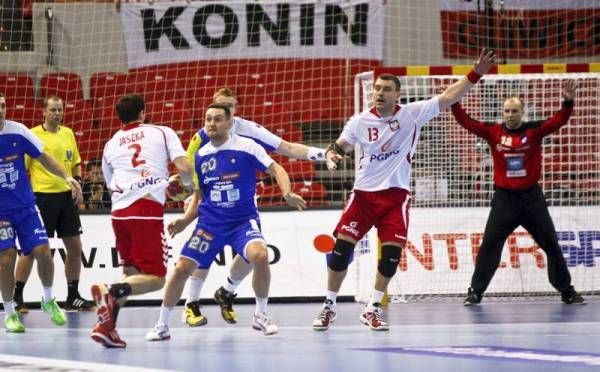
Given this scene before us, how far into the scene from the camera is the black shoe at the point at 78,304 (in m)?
12.6

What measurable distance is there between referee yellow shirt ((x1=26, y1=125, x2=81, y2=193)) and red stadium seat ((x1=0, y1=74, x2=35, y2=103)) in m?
4.73

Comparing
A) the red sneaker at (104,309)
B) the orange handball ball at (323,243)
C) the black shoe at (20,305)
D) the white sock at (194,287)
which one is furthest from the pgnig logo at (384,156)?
the black shoe at (20,305)

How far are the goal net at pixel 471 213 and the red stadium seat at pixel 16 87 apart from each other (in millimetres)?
5981

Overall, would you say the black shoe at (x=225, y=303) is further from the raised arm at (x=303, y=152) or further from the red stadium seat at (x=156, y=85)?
the red stadium seat at (x=156, y=85)

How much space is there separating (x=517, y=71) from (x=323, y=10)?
5806mm

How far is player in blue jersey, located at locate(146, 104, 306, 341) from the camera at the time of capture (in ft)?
30.4

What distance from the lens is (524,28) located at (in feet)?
59.1

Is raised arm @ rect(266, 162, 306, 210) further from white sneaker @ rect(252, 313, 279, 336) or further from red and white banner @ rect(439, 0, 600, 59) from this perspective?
red and white banner @ rect(439, 0, 600, 59)

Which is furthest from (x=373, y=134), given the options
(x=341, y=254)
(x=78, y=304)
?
(x=78, y=304)

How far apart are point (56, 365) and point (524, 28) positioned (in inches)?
483

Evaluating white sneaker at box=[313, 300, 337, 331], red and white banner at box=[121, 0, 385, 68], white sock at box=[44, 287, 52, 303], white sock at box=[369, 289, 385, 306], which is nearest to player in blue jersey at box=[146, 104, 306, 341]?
white sneaker at box=[313, 300, 337, 331]

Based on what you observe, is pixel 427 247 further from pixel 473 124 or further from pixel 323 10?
pixel 323 10

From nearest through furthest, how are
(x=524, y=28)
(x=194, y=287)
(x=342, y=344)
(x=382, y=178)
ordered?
(x=342, y=344), (x=382, y=178), (x=194, y=287), (x=524, y=28)

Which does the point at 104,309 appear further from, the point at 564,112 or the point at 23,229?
the point at 564,112
